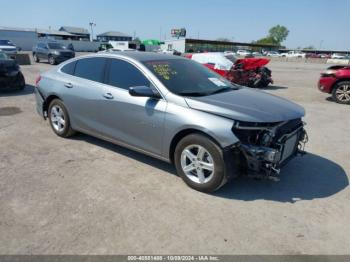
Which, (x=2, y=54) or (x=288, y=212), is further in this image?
(x=2, y=54)

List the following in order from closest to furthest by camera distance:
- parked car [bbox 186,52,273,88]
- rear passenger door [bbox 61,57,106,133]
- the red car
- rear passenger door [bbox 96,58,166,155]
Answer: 1. rear passenger door [bbox 96,58,166,155]
2. rear passenger door [bbox 61,57,106,133]
3. the red car
4. parked car [bbox 186,52,273,88]

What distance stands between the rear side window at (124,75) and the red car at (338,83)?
849cm

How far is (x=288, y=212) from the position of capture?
3.55m

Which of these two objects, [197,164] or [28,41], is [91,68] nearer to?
[197,164]

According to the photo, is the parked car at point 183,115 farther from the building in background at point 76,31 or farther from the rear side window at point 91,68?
the building in background at point 76,31

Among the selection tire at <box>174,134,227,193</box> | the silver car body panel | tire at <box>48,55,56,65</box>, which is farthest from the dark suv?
tire at <box>174,134,227,193</box>

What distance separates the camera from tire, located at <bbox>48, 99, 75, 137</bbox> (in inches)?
219

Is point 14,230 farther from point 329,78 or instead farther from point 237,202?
point 329,78

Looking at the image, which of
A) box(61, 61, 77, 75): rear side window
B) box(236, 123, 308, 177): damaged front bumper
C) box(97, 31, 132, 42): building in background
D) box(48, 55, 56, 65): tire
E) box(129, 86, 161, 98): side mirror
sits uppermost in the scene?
box(97, 31, 132, 42): building in background

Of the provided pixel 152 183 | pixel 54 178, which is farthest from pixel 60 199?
pixel 152 183

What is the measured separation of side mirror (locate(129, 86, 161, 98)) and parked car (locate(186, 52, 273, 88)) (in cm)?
978

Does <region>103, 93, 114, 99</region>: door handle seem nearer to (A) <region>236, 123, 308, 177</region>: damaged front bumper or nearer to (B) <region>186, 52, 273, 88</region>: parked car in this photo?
(A) <region>236, 123, 308, 177</region>: damaged front bumper

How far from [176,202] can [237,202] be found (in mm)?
738

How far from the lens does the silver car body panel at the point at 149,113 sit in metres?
3.66
